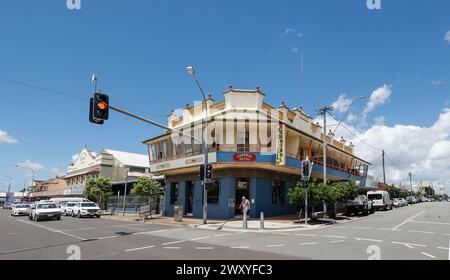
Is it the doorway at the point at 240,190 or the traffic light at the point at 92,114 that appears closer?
the traffic light at the point at 92,114

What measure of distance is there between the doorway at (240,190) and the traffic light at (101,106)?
15.2 m

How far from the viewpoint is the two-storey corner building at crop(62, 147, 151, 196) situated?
5862 centimetres

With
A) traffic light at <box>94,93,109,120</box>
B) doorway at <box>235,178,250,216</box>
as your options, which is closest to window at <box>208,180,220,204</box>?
doorway at <box>235,178,250,216</box>

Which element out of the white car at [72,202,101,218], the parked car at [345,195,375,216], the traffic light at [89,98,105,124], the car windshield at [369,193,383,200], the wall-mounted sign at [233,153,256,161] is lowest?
the white car at [72,202,101,218]

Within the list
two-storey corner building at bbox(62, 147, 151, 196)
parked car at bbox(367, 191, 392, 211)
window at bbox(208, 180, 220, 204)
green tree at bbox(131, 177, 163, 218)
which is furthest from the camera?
two-storey corner building at bbox(62, 147, 151, 196)

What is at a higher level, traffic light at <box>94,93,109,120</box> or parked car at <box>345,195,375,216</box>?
traffic light at <box>94,93,109,120</box>

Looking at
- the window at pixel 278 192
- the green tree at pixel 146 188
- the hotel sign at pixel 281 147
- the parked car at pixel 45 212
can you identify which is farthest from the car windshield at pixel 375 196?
the parked car at pixel 45 212

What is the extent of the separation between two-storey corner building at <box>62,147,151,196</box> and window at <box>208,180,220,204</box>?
89.9 feet

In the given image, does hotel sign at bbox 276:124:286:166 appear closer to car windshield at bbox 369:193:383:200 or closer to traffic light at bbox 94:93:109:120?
traffic light at bbox 94:93:109:120

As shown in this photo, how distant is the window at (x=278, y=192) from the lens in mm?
28925

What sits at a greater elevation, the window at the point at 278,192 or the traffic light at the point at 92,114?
the traffic light at the point at 92,114

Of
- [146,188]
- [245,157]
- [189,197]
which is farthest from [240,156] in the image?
[146,188]

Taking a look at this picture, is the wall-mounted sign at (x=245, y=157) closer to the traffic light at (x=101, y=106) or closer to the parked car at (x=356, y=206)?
the parked car at (x=356, y=206)
